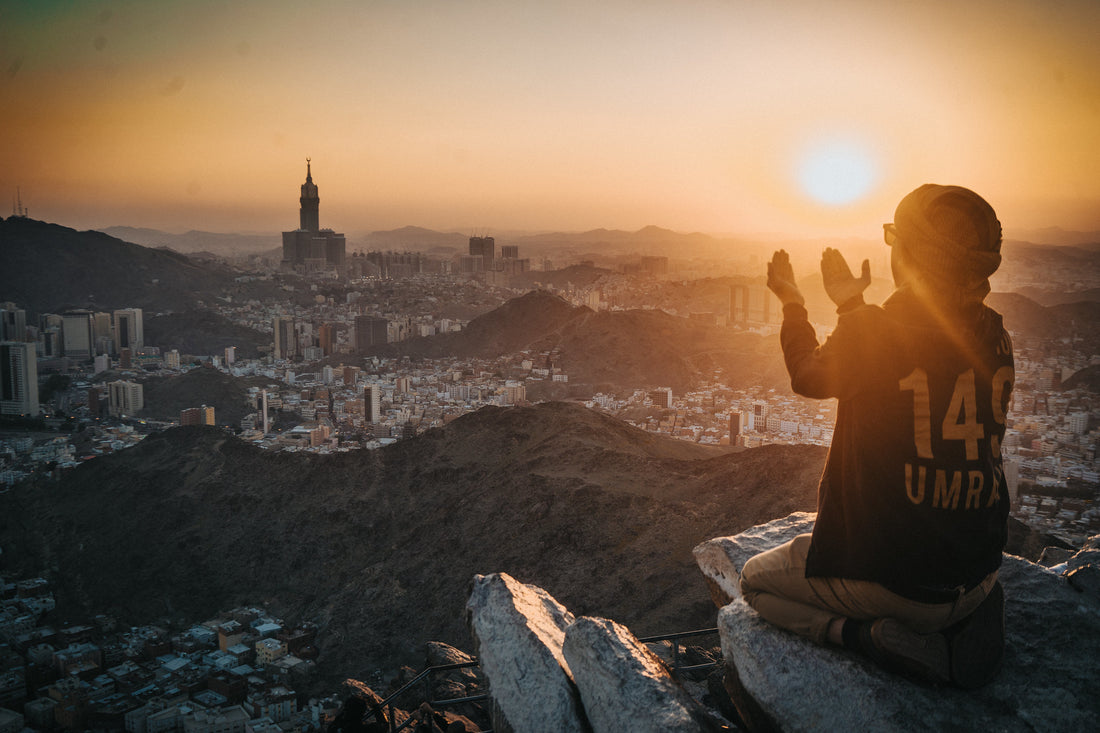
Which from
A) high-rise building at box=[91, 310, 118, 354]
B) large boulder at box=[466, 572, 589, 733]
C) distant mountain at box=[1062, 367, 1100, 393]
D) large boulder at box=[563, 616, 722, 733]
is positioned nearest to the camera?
large boulder at box=[563, 616, 722, 733]

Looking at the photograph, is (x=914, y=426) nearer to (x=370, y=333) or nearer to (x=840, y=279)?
(x=840, y=279)

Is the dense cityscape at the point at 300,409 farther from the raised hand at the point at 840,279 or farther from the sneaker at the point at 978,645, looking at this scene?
the raised hand at the point at 840,279

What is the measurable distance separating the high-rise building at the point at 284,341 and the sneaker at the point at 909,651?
138ft

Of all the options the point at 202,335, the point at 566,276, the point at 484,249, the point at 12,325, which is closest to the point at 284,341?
the point at 202,335

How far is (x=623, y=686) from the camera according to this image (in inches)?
98.1

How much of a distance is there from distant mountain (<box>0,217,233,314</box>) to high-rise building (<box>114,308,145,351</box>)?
9.60m

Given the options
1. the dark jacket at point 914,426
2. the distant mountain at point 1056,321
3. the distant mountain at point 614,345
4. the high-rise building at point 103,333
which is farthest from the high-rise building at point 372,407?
the dark jacket at point 914,426

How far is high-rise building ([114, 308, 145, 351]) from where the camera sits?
138 feet

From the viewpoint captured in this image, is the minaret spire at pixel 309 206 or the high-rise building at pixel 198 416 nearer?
the high-rise building at pixel 198 416

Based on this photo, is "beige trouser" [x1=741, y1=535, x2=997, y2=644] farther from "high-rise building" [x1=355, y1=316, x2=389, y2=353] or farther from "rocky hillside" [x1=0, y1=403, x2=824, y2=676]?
"high-rise building" [x1=355, y1=316, x2=389, y2=353]

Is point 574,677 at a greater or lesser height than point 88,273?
lesser

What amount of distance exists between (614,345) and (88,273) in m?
42.9

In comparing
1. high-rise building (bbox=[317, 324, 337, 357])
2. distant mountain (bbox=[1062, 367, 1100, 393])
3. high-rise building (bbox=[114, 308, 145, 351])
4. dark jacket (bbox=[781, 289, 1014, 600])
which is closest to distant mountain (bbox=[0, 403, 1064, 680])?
dark jacket (bbox=[781, 289, 1014, 600])

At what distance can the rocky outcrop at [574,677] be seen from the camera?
2428 millimetres
